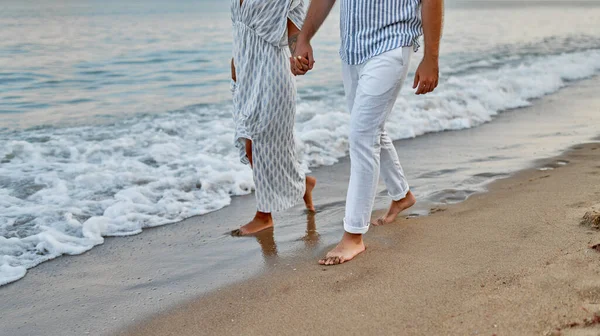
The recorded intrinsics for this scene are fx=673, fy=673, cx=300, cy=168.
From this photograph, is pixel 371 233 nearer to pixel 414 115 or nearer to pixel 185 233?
pixel 185 233

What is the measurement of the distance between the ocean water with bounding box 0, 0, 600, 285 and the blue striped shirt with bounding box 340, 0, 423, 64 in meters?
1.79

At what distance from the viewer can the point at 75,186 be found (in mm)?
5086

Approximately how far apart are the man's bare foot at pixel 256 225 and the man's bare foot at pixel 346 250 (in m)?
0.82

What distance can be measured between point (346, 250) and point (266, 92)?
1.05 m

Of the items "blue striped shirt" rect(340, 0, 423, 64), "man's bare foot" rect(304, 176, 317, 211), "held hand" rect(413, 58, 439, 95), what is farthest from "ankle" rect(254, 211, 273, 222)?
"held hand" rect(413, 58, 439, 95)

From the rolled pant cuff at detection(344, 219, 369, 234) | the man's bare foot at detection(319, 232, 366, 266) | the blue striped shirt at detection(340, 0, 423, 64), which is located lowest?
the man's bare foot at detection(319, 232, 366, 266)

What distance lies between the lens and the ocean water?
4519mm

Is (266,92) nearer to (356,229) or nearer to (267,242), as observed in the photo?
(267,242)

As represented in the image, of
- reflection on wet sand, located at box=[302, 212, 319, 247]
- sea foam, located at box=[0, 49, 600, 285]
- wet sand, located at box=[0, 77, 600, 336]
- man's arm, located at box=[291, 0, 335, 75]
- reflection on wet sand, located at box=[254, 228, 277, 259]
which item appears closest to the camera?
wet sand, located at box=[0, 77, 600, 336]

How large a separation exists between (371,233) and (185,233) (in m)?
1.21

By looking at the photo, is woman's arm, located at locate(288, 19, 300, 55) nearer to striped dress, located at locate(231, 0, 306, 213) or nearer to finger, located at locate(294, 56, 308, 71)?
striped dress, located at locate(231, 0, 306, 213)

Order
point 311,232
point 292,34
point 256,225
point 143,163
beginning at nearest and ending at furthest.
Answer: point 292,34 < point 311,232 < point 256,225 < point 143,163

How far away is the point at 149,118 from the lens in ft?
26.6

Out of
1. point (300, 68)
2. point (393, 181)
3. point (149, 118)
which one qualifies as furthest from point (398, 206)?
point (149, 118)
